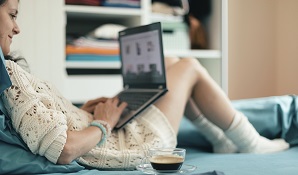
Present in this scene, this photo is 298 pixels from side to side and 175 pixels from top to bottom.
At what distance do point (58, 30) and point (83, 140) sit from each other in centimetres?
123

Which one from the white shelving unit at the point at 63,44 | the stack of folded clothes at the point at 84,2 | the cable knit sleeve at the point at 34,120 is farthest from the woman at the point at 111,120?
the stack of folded clothes at the point at 84,2

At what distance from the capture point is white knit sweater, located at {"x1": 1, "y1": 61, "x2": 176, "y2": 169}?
3.43ft

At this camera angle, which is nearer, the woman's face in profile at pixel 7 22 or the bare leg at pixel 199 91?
the woman's face in profile at pixel 7 22

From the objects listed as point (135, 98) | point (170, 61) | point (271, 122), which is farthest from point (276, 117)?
point (135, 98)

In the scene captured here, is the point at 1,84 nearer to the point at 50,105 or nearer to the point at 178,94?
the point at 50,105

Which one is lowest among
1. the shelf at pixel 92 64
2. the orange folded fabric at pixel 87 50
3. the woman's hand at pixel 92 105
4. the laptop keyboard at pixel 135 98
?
the woman's hand at pixel 92 105

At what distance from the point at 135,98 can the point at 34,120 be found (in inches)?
19.2

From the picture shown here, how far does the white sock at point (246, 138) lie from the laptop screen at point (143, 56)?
0.30 meters

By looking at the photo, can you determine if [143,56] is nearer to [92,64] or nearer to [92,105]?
[92,105]

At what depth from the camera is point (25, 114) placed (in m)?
1.05

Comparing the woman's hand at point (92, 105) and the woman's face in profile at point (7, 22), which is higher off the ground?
the woman's face in profile at point (7, 22)

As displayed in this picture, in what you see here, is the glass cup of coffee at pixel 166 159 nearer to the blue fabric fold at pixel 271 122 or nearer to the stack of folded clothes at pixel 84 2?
the blue fabric fold at pixel 271 122

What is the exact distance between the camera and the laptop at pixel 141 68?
139 cm

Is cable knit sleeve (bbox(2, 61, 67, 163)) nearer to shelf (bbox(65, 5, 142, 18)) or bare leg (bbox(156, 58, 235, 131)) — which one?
bare leg (bbox(156, 58, 235, 131))
